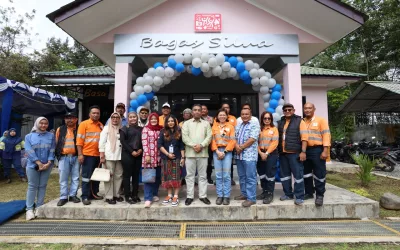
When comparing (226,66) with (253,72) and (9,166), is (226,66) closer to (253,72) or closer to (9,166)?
(253,72)

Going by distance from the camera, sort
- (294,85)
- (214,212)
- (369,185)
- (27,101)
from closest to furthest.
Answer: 1. (214,212)
2. (294,85)
3. (369,185)
4. (27,101)

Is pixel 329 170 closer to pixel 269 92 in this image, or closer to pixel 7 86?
pixel 269 92

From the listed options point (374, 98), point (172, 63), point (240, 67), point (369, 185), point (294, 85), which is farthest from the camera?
point (374, 98)

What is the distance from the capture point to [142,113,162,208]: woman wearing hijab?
13.6 feet

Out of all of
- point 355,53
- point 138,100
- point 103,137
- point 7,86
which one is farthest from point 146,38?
point 355,53

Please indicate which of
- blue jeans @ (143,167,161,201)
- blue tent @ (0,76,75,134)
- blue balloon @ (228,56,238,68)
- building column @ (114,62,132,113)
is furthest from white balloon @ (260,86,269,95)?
blue tent @ (0,76,75,134)

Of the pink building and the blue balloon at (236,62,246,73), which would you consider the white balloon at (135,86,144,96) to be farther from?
the blue balloon at (236,62,246,73)

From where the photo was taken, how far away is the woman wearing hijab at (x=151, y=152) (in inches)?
163

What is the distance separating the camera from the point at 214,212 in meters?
3.97

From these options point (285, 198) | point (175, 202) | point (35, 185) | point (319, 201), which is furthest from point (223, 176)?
point (35, 185)

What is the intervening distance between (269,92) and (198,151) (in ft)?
7.83

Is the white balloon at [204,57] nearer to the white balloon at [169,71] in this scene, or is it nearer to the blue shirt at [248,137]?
the white balloon at [169,71]

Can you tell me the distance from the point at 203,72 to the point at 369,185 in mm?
5414

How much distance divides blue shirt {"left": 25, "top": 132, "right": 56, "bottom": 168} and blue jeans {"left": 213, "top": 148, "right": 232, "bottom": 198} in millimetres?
2874
